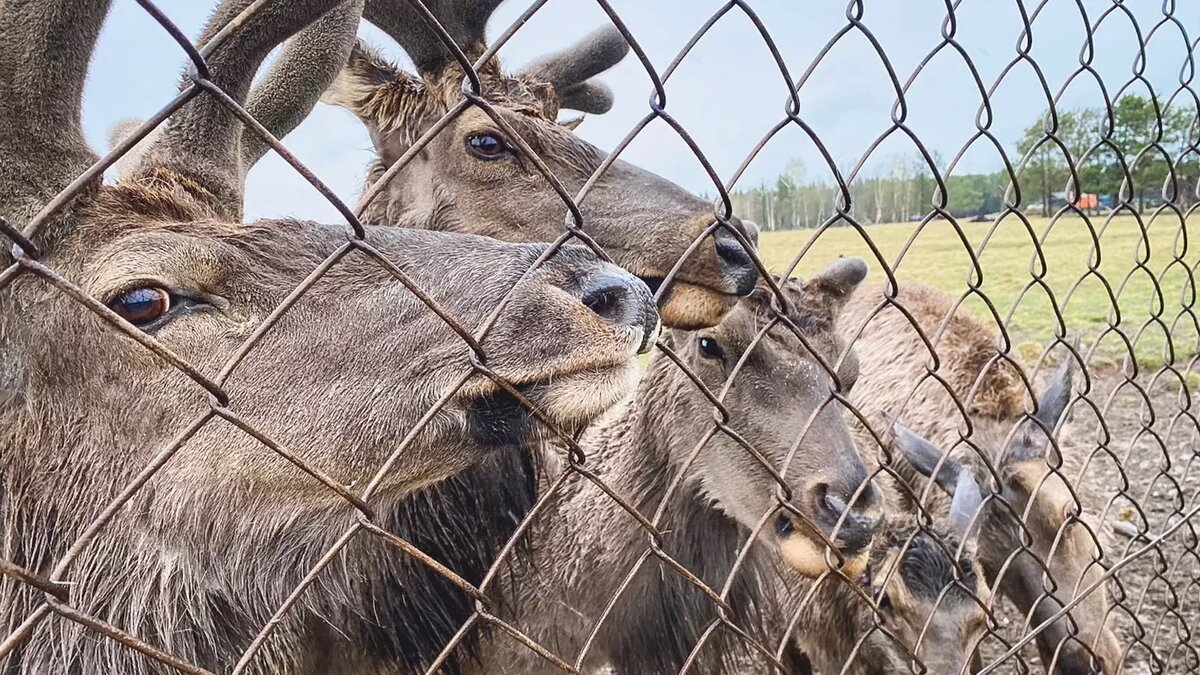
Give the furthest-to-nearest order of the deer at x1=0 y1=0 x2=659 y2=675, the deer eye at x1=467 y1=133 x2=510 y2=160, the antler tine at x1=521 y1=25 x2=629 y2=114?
the antler tine at x1=521 y1=25 x2=629 y2=114 < the deer eye at x1=467 y1=133 x2=510 y2=160 < the deer at x1=0 y1=0 x2=659 y2=675

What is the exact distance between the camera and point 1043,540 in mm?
4160

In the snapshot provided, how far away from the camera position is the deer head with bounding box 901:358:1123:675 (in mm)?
3664

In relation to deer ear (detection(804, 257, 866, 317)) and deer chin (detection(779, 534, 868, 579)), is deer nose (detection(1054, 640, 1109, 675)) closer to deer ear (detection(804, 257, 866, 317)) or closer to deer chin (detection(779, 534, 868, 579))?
deer chin (detection(779, 534, 868, 579))

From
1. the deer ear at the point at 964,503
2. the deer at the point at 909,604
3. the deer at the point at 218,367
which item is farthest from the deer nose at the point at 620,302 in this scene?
the deer ear at the point at 964,503

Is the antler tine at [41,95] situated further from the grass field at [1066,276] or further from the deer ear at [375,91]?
the grass field at [1066,276]

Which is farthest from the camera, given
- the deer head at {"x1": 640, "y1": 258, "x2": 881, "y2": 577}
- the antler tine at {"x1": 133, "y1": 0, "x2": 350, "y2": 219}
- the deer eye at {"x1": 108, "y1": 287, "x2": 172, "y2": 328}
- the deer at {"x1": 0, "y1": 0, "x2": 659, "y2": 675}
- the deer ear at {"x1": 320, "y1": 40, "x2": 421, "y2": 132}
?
the deer ear at {"x1": 320, "y1": 40, "x2": 421, "y2": 132}

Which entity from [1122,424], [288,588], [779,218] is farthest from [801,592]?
[1122,424]

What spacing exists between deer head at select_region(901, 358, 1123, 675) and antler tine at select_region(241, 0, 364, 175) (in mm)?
3025

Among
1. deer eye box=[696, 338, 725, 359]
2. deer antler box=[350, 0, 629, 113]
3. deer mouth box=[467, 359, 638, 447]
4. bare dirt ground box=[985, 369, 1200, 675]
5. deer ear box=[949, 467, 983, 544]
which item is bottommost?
bare dirt ground box=[985, 369, 1200, 675]

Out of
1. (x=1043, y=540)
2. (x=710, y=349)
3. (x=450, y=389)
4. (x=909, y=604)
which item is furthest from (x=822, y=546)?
(x=1043, y=540)

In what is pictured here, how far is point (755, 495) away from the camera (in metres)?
3.13

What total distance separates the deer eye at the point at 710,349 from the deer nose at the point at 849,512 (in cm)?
65

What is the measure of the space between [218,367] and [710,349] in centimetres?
206

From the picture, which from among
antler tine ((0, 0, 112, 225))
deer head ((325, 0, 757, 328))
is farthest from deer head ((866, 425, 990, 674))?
antler tine ((0, 0, 112, 225))
